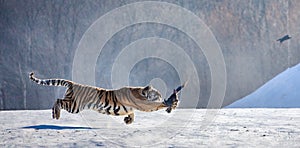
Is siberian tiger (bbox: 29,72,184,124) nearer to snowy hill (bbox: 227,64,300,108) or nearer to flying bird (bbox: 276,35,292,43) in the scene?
snowy hill (bbox: 227,64,300,108)

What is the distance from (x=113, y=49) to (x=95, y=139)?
10147mm

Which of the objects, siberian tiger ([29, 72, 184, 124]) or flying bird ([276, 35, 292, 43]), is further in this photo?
flying bird ([276, 35, 292, 43])

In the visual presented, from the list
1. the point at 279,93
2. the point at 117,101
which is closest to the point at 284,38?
the point at 279,93

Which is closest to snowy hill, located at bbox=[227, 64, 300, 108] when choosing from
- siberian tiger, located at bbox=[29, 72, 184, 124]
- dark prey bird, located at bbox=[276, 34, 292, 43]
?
dark prey bird, located at bbox=[276, 34, 292, 43]

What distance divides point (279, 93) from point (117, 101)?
9779 millimetres

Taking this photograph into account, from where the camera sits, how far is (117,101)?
4.61 m

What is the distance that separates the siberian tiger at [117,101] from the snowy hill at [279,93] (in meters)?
8.81

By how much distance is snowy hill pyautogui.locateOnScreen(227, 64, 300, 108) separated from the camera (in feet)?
42.7

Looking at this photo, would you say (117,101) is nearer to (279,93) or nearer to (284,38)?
(279,93)

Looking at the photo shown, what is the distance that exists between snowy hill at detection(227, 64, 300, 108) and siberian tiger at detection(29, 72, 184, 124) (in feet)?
28.9

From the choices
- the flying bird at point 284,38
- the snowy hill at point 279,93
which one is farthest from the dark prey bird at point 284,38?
the snowy hill at point 279,93

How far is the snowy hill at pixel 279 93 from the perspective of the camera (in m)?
13.0

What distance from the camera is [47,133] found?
3689 mm

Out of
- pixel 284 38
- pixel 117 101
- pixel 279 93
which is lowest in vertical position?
pixel 117 101
